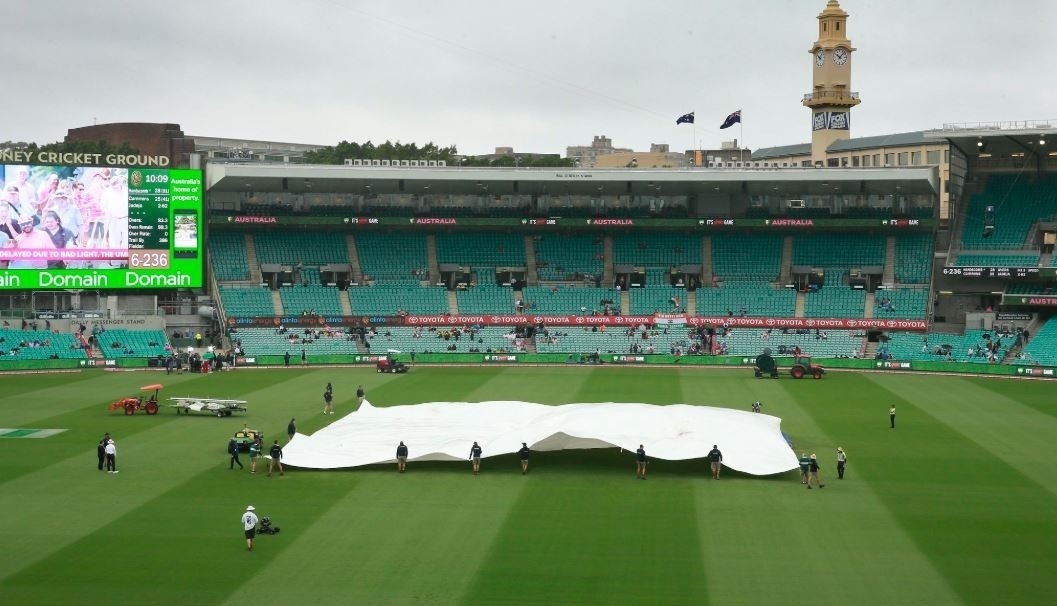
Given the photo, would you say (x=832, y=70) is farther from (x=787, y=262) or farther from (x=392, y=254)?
(x=392, y=254)

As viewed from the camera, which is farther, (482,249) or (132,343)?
(482,249)

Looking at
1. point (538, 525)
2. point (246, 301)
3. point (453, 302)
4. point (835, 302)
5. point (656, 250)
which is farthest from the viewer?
point (656, 250)

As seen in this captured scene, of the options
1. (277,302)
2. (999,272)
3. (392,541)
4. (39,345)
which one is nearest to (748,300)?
(999,272)

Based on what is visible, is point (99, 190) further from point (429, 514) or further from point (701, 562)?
point (701, 562)

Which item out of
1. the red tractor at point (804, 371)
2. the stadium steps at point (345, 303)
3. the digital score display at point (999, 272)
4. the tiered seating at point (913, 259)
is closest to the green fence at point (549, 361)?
the red tractor at point (804, 371)

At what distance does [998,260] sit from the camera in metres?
74.9

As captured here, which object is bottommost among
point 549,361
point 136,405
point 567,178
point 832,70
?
point 136,405

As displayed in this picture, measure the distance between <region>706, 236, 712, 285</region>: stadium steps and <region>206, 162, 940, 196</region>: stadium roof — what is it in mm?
4616

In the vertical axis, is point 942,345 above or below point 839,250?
below

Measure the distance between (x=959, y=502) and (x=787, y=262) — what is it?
5290 cm

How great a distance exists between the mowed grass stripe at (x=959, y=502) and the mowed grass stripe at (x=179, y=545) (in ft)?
44.7

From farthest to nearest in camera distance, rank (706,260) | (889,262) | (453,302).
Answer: (706,260) < (889,262) < (453,302)

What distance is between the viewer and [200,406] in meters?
45.0

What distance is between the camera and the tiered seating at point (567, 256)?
8256 cm
